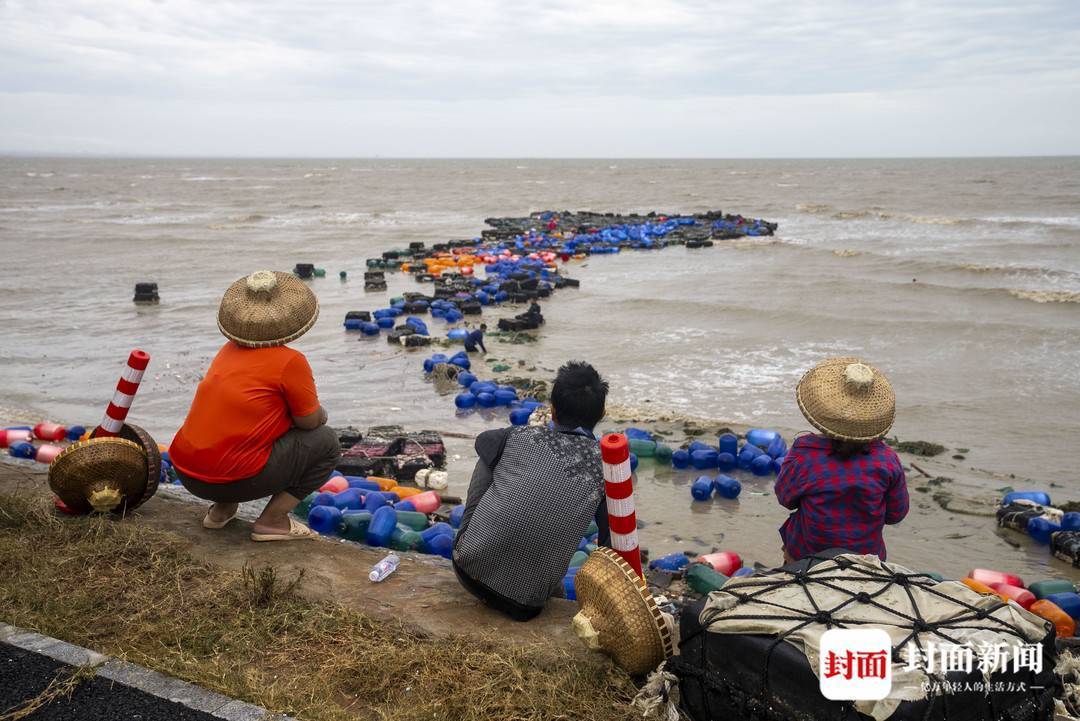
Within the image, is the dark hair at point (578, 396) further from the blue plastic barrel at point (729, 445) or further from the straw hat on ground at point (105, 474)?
the blue plastic barrel at point (729, 445)

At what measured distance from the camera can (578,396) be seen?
12.5ft

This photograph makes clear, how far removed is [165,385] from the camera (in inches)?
421

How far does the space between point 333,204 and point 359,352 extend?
40172 mm

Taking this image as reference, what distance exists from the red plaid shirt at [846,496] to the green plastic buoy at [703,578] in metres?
1.18

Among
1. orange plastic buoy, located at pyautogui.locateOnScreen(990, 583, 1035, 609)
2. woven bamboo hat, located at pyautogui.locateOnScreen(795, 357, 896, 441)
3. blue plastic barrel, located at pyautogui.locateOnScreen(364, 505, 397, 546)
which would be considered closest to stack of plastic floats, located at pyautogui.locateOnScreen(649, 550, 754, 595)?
orange plastic buoy, located at pyautogui.locateOnScreen(990, 583, 1035, 609)

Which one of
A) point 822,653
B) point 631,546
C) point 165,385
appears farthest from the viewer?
point 165,385

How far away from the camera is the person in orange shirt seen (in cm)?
441

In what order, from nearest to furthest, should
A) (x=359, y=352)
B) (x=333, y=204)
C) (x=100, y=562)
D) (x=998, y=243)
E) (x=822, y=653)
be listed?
(x=822, y=653)
(x=100, y=562)
(x=359, y=352)
(x=998, y=243)
(x=333, y=204)

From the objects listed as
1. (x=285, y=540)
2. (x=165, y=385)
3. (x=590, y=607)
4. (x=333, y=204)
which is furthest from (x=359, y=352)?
(x=333, y=204)

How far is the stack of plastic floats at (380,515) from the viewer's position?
5.59m

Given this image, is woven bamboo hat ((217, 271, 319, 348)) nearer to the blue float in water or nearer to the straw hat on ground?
the straw hat on ground

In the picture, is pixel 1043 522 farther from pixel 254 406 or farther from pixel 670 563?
pixel 254 406

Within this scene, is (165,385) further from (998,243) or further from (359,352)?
Result: (998,243)

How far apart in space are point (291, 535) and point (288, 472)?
1.58 ft
